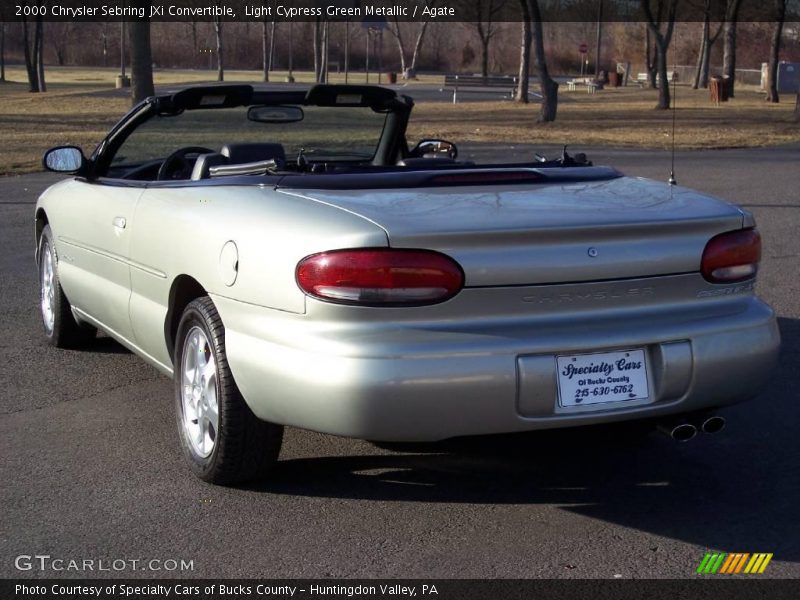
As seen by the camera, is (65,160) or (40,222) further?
(40,222)

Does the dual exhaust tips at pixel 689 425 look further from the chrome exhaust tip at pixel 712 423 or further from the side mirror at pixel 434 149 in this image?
the side mirror at pixel 434 149

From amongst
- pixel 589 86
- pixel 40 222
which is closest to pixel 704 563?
pixel 40 222

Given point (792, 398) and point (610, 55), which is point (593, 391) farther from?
point (610, 55)

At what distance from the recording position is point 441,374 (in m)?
3.67

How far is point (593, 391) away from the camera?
3.85m

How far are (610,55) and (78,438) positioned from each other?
328ft

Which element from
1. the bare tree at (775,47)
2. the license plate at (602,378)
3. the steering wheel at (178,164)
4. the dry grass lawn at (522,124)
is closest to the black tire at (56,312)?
the steering wheel at (178,164)

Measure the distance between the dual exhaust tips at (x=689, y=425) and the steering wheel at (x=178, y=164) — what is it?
2.52 m

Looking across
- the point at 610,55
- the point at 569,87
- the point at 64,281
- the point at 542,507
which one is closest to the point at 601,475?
the point at 542,507

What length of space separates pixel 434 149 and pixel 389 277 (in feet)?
8.56

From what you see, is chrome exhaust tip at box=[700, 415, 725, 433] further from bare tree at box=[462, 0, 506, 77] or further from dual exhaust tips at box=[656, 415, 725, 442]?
bare tree at box=[462, 0, 506, 77]

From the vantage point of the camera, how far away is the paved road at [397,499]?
3.72 metres

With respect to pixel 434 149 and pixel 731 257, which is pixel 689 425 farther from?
pixel 434 149

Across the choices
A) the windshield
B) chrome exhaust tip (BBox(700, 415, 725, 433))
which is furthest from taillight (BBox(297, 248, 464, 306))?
the windshield
